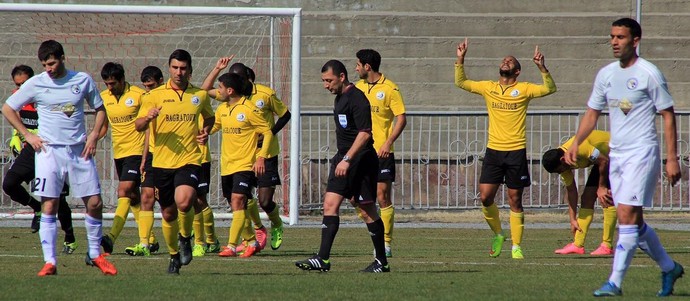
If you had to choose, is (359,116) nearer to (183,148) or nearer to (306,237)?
(183,148)

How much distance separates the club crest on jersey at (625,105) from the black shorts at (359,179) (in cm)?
288

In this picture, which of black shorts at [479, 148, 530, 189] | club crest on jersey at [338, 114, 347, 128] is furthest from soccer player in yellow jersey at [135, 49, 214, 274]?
black shorts at [479, 148, 530, 189]

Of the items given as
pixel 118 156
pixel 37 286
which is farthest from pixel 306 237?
pixel 37 286

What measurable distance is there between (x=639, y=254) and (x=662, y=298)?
5229 mm

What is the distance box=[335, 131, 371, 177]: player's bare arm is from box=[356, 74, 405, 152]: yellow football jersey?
303 centimetres

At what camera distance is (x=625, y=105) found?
920 cm

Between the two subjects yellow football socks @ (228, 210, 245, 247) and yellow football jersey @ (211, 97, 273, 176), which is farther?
yellow football jersey @ (211, 97, 273, 176)

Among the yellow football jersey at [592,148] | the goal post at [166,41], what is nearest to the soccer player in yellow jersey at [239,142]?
the yellow football jersey at [592,148]

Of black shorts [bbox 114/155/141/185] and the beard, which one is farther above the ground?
the beard

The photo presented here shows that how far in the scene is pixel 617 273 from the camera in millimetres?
9141

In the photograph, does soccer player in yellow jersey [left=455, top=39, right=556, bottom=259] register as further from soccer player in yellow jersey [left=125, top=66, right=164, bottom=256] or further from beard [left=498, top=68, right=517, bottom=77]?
soccer player in yellow jersey [left=125, top=66, right=164, bottom=256]

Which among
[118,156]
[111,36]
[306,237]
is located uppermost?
[111,36]

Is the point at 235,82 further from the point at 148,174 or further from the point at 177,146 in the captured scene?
the point at 177,146

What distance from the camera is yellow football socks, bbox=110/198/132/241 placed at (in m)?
14.1
